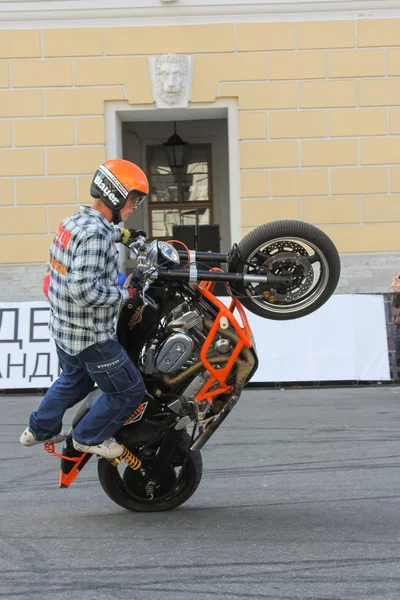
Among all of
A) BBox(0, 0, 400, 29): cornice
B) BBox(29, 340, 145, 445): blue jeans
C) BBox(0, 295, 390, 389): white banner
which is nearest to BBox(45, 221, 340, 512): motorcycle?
BBox(29, 340, 145, 445): blue jeans

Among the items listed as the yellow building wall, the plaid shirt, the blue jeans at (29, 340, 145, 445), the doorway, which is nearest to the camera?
the plaid shirt

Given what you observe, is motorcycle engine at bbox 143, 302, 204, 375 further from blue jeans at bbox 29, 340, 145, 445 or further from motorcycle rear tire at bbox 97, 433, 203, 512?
motorcycle rear tire at bbox 97, 433, 203, 512

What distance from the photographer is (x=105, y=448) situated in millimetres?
5012

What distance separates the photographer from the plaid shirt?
482 centimetres

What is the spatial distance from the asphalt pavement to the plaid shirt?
0.97 m

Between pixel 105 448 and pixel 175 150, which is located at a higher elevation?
pixel 175 150

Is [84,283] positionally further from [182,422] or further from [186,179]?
[186,179]

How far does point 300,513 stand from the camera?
17.4 ft

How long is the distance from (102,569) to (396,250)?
12216 mm

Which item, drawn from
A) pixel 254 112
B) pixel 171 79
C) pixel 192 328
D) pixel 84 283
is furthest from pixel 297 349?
pixel 84 283

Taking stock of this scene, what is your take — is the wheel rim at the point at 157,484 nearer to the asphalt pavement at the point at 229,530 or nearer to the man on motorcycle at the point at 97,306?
the asphalt pavement at the point at 229,530

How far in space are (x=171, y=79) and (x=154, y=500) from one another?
11.2 meters

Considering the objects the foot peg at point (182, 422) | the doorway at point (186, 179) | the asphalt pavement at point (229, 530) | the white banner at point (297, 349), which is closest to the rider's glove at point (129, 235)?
the foot peg at point (182, 422)

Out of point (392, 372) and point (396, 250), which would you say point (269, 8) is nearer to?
point (396, 250)
